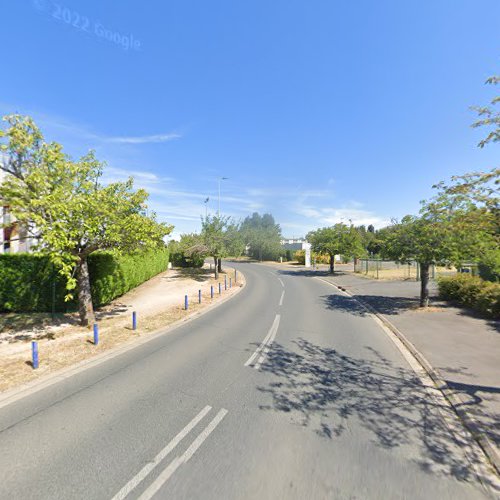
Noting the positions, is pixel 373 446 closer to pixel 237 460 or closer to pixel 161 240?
pixel 237 460

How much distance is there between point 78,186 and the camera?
31.7ft

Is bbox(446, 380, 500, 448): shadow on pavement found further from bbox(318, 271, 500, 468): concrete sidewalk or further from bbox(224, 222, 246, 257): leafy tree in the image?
bbox(224, 222, 246, 257): leafy tree

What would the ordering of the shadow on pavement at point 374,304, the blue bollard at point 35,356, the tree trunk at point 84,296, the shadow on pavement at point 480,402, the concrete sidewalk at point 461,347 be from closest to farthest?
1. the shadow on pavement at point 480,402
2. the concrete sidewalk at point 461,347
3. the blue bollard at point 35,356
4. the tree trunk at point 84,296
5. the shadow on pavement at point 374,304

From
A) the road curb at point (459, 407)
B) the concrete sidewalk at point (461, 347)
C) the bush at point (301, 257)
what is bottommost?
the road curb at point (459, 407)

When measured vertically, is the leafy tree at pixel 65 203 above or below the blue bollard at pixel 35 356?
above

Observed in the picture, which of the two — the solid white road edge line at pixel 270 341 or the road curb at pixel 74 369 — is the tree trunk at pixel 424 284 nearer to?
the solid white road edge line at pixel 270 341

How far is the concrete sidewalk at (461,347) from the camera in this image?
4.98 m

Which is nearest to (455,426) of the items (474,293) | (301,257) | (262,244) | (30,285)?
(474,293)

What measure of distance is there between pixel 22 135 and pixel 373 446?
12924mm

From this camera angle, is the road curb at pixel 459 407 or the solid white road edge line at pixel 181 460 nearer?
the solid white road edge line at pixel 181 460

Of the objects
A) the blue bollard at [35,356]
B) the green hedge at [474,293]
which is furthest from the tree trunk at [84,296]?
the green hedge at [474,293]

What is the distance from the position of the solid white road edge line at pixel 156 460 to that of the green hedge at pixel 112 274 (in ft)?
24.8

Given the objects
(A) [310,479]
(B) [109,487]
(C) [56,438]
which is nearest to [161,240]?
(C) [56,438]

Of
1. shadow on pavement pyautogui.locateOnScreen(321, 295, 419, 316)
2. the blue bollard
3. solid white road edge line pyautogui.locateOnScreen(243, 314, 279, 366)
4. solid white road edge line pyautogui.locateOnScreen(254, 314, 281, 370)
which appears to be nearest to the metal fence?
shadow on pavement pyautogui.locateOnScreen(321, 295, 419, 316)
